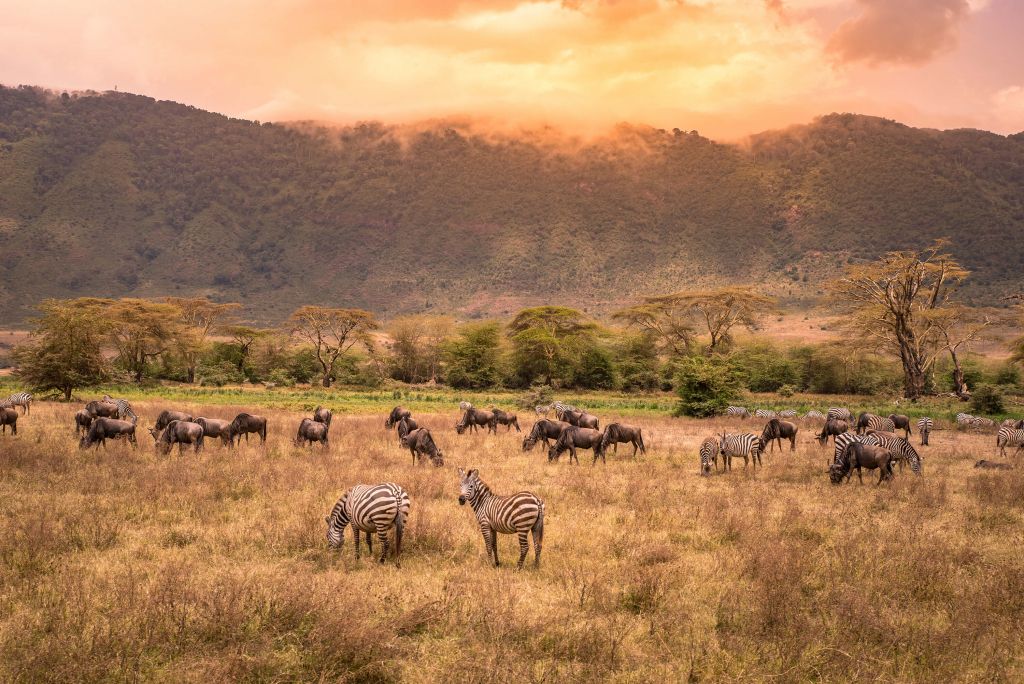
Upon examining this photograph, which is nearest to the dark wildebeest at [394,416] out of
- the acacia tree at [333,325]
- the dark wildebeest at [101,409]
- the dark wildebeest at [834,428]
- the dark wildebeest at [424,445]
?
the dark wildebeest at [424,445]

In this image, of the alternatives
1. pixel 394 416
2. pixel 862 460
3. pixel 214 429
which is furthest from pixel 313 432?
pixel 862 460

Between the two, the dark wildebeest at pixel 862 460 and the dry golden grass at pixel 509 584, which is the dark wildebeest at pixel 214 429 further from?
the dark wildebeest at pixel 862 460

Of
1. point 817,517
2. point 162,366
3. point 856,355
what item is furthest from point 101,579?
point 162,366

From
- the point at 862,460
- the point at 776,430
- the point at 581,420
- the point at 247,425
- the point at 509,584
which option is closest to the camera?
the point at 509,584

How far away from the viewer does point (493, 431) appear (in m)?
30.6

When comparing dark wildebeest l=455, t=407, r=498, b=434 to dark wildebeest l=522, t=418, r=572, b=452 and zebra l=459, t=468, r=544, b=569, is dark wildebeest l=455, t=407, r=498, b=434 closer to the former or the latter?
dark wildebeest l=522, t=418, r=572, b=452

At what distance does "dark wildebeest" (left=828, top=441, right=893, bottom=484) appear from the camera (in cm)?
1716

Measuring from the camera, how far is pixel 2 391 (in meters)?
43.6

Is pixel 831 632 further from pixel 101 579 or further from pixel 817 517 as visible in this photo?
pixel 101 579

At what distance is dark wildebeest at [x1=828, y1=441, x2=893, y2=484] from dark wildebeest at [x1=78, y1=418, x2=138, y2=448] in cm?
2315

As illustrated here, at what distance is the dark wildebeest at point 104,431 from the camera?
2000cm

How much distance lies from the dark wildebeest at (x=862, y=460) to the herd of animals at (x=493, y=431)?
3cm

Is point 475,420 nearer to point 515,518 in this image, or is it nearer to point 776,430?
point 776,430

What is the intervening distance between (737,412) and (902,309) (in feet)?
70.4
